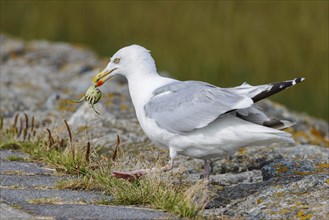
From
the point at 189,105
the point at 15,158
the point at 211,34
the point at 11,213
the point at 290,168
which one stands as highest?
the point at 211,34

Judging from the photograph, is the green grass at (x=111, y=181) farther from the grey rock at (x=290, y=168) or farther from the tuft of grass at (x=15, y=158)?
the grey rock at (x=290, y=168)

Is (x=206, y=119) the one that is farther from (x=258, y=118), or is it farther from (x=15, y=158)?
(x=15, y=158)

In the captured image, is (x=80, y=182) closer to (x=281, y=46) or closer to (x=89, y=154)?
(x=89, y=154)

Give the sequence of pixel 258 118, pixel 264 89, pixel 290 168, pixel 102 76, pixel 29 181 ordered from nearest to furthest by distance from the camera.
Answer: pixel 264 89 < pixel 258 118 < pixel 29 181 < pixel 290 168 < pixel 102 76

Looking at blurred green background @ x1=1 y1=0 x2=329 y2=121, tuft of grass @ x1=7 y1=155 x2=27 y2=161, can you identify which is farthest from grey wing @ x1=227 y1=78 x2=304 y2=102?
blurred green background @ x1=1 y1=0 x2=329 y2=121

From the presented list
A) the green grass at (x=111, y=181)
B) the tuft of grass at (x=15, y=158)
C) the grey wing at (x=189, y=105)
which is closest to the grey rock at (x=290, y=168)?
the green grass at (x=111, y=181)

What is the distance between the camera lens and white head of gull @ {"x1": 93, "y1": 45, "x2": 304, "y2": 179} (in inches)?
278

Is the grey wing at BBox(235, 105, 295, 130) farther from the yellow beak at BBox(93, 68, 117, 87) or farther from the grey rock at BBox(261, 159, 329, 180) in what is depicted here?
the yellow beak at BBox(93, 68, 117, 87)

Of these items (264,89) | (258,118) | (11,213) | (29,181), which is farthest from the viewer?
(29,181)

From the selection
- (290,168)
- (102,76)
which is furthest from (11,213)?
(290,168)

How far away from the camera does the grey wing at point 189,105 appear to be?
7109mm

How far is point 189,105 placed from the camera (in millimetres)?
7355

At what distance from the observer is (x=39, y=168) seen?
324 inches

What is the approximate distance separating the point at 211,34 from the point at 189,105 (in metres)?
17.8
